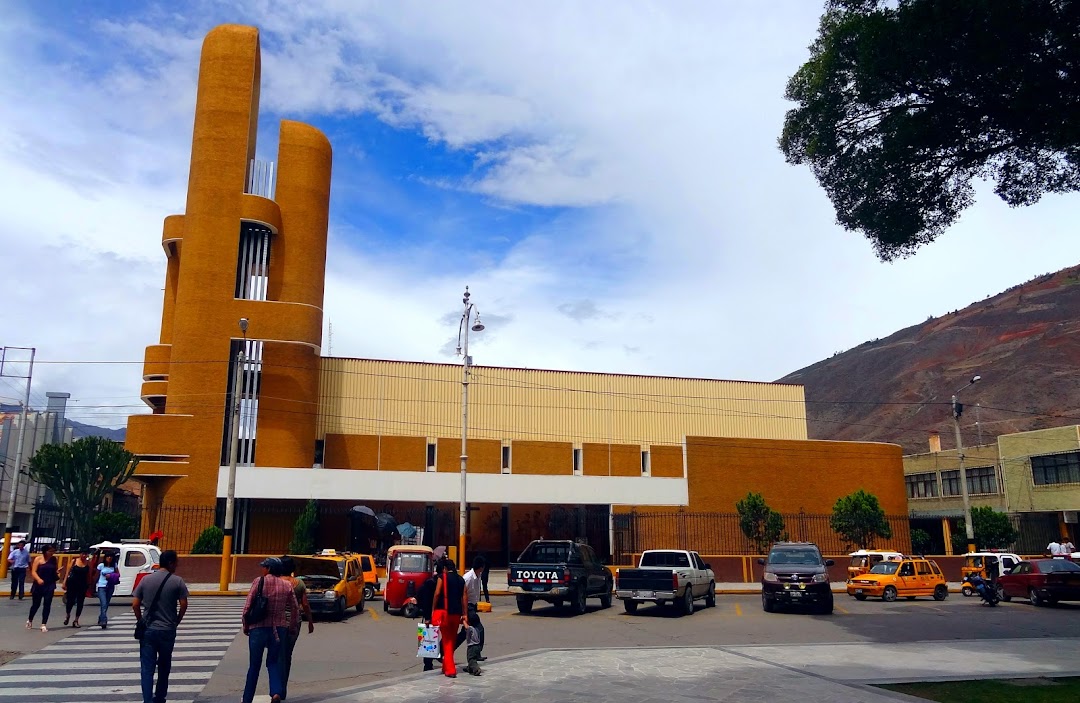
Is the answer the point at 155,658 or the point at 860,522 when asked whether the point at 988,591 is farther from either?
the point at 155,658

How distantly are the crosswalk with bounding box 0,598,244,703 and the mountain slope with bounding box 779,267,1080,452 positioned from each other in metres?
109

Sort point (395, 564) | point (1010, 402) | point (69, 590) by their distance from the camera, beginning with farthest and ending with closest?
point (1010, 402) → point (395, 564) → point (69, 590)

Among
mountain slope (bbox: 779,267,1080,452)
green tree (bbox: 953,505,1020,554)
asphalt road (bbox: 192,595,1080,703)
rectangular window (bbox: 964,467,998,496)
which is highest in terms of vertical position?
mountain slope (bbox: 779,267,1080,452)

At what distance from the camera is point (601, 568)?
973 inches

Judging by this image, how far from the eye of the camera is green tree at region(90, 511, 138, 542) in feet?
117

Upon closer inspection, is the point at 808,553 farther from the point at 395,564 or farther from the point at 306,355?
the point at 306,355

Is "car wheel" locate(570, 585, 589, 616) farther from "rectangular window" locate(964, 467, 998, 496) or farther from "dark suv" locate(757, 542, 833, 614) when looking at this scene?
"rectangular window" locate(964, 467, 998, 496)

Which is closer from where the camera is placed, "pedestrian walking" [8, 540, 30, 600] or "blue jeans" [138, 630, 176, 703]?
"blue jeans" [138, 630, 176, 703]

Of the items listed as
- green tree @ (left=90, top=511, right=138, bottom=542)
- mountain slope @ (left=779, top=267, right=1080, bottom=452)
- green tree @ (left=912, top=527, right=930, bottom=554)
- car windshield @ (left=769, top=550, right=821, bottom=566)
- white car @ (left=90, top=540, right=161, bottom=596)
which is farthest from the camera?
mountain slope @ (left=779, top=267, right=1080, bottom=452)

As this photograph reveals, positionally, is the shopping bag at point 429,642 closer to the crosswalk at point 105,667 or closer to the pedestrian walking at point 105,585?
the crosswalk at point 105,667

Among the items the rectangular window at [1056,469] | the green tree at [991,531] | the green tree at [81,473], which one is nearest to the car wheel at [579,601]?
the green tree at [81,473]

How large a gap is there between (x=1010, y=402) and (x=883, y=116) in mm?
122962

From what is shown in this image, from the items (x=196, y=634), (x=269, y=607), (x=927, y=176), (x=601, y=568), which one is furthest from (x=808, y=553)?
(x=269, y=607)

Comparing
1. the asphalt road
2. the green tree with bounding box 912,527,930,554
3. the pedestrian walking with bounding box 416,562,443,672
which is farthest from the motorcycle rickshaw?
the green tree with bounding box 912,527,930,554
